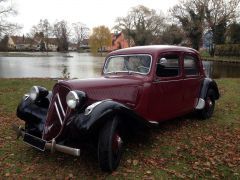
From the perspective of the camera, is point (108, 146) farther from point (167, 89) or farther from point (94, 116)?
point (167, 89)

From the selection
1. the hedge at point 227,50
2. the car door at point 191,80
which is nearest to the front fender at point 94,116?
the car door at point 191,80

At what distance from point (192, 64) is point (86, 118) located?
378 centimetres

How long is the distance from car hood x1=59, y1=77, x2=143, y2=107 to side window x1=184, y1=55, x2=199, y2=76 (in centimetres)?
176

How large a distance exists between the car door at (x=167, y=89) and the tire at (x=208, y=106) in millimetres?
1330

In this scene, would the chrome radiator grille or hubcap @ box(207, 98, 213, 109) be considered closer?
the chrome radiator grille

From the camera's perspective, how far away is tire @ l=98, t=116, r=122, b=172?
14.5ft

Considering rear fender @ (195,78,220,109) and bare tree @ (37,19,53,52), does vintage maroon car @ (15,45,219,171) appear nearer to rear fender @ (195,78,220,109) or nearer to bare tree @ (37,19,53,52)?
rear fender @ (195,78,220,109)

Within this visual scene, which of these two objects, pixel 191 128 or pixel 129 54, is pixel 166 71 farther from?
pixel 191 128

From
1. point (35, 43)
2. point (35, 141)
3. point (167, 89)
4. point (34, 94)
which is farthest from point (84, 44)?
point (35, 141)

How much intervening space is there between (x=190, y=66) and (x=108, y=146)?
359 centimetres

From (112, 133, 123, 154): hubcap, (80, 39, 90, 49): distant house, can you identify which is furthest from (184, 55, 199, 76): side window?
(80, 39, 90, 49): distant house

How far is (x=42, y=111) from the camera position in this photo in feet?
17.7

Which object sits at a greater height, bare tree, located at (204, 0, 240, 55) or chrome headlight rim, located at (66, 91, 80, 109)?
bare tree, located at (204, 0, 240, 55)

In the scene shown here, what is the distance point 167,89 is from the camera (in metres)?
6.14
